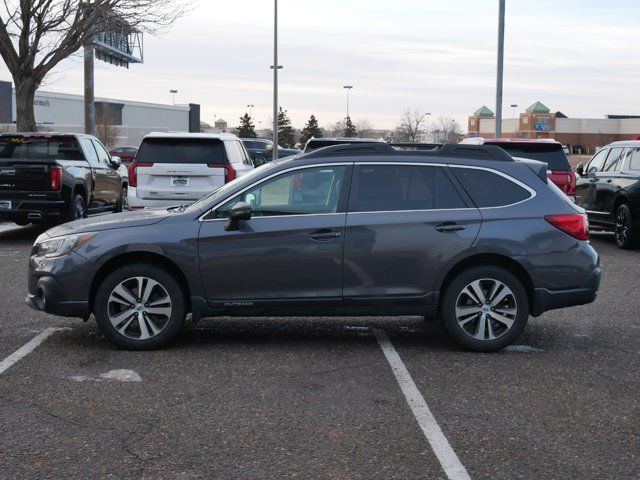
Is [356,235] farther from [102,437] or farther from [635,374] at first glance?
[102,437]

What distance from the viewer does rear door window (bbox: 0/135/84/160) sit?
1589 cm

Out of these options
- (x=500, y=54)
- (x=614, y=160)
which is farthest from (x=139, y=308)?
(x=500, y=54)

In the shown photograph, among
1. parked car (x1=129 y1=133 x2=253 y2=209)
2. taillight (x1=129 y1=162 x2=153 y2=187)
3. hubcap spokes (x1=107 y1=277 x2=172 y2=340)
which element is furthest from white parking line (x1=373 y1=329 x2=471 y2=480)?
taillight (x1=129 y1=162 x2=153 y2=187)

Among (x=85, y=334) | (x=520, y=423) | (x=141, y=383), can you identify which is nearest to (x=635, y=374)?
(x=520, y=423)

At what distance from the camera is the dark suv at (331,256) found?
289 inches

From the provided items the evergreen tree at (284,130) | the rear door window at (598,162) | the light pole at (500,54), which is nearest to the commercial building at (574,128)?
the evergreen tree at (284,130)

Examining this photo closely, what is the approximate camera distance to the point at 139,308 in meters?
7.36

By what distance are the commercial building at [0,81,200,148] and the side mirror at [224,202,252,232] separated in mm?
62349

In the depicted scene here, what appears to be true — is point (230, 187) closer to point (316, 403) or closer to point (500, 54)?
point (316, 403)

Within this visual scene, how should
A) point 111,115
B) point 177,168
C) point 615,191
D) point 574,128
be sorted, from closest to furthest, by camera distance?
point 177,168 → point 615,191 → point 111,115 → point 574,128

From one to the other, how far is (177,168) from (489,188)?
743 centimetres

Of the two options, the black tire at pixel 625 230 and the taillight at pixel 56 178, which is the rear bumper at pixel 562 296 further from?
the taillight at pixel 56 178

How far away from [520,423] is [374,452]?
1.10 metres

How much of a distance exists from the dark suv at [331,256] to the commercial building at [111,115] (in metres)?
62.0
